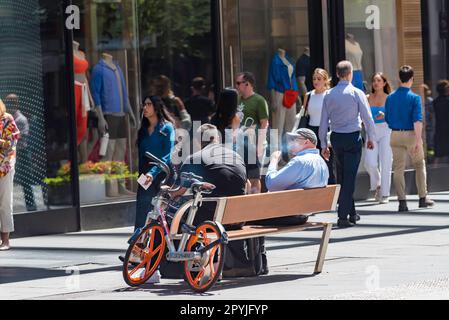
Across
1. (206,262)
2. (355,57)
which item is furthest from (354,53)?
(206,262)

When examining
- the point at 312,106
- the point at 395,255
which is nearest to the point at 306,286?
the point at 395,255

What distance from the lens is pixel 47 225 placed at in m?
15.6

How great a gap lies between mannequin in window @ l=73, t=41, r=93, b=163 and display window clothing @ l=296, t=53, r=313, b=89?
145 inches

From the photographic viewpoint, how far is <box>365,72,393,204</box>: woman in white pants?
17.5m

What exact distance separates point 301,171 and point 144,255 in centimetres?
165

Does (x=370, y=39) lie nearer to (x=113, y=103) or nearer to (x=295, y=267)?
(x=113, y=103)

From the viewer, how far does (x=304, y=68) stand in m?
18.5

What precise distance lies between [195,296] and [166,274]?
1.06 m

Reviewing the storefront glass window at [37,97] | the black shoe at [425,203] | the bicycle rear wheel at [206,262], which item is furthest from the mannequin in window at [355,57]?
the bicycle rear wheel at [206,262]

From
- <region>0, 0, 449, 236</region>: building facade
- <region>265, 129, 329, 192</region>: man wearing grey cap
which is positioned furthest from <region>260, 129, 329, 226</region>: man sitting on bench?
<region>0, 0, 449, 236</region>: building facade

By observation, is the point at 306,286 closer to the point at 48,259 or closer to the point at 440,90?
the point at 48,259

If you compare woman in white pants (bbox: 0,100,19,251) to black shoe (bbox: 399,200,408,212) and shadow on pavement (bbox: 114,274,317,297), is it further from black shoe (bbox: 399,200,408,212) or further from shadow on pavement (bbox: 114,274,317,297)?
black shoe (bbox: 399,200,408,212)

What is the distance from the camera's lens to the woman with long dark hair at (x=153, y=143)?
1197 cm

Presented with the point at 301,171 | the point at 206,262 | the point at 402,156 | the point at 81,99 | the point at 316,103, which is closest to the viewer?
the point at 206,262
